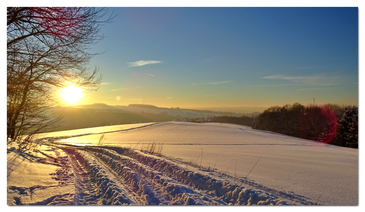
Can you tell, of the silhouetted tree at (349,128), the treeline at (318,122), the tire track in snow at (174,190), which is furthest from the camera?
the treeline at (318,122)

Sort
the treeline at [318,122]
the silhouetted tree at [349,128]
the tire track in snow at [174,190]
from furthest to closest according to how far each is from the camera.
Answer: the treeline at [318,122] < the silhouetted tree at [349,128] < the tire track in snow at [174,190]

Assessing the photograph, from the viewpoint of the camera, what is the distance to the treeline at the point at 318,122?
573 inches

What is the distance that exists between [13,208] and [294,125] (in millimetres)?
21018

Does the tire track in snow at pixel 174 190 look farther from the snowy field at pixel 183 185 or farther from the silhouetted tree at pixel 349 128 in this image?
the silhouetted tree at pixel 349 128

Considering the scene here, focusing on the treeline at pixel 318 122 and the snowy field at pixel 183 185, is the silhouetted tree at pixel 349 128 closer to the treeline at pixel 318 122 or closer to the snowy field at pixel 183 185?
the treeline at pixel 318 122

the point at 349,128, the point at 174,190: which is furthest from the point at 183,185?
the point at 349,128

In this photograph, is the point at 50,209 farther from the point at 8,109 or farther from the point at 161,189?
the point at 8,109

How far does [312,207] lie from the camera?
2.92m

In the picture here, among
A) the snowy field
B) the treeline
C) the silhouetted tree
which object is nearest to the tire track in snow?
the snowy field

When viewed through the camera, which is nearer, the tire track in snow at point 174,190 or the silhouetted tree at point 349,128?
the tire track in snow at point 174,190

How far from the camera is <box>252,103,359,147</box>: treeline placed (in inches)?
573

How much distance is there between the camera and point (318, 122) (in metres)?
17.1

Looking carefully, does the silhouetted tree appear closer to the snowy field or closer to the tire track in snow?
the snowy field

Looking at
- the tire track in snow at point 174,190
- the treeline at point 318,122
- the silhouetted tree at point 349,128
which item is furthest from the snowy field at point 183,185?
the treeline at point 318,122
